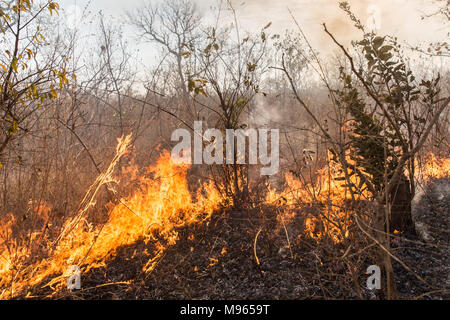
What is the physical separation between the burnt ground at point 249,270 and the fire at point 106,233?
0.43 feet

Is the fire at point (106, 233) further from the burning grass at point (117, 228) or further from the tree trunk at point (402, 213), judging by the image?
the tree trunk at point (402, 213)

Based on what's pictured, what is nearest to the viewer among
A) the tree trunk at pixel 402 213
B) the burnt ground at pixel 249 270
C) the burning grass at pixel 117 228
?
the burnt ground at pixel 249 270

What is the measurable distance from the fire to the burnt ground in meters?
0.13

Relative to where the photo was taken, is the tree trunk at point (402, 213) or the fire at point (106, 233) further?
the tree trunk at point (402, 213)

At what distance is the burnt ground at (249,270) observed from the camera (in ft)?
7.48

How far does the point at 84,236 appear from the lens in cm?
340

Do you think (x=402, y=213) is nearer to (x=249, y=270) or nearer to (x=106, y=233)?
(x=249, y=270)

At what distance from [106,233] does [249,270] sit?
5.53 feet

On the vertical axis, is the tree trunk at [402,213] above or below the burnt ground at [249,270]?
above

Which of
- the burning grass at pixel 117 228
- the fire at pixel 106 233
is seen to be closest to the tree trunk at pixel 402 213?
the burning grass at pixel 117 228

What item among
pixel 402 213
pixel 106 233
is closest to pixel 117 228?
pixel 106 233

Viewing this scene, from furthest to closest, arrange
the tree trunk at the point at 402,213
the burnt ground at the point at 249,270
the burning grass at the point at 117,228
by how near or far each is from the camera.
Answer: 1. the tree trunk at the point at 402,213
2. the burning grass at the point at 117,228
3. the burnt ground at the point at 249,270

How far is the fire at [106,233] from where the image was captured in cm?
265

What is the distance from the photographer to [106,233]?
11.0 ft
